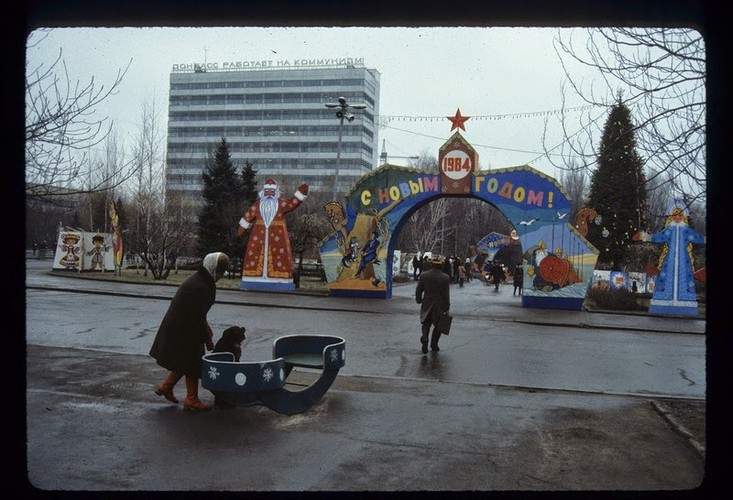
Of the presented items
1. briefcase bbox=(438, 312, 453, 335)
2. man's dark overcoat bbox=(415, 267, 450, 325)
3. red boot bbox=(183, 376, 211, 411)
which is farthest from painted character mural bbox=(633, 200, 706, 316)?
red boot bbox=(183, 376, 211, 411)

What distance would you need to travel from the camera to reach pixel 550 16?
13.3 ft

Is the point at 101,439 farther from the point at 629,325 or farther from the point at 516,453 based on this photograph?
the point at 629,325

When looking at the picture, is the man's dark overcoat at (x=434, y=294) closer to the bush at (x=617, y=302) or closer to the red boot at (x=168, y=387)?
the red boot at (x=168, y=387)

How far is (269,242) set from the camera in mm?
26250

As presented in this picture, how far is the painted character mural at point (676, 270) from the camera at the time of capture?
21.9 metres

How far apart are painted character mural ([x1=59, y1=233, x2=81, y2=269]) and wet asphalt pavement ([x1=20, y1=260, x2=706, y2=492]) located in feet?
89.9

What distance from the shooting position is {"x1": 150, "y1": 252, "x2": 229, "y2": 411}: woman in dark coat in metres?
7.29

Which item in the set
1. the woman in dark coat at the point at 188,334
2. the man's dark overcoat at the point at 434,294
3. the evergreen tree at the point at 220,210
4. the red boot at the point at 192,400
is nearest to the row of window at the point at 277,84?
the evergreen tree at the point at 220,210

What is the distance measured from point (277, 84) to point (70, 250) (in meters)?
54.8

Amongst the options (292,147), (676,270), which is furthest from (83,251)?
(292,147)
